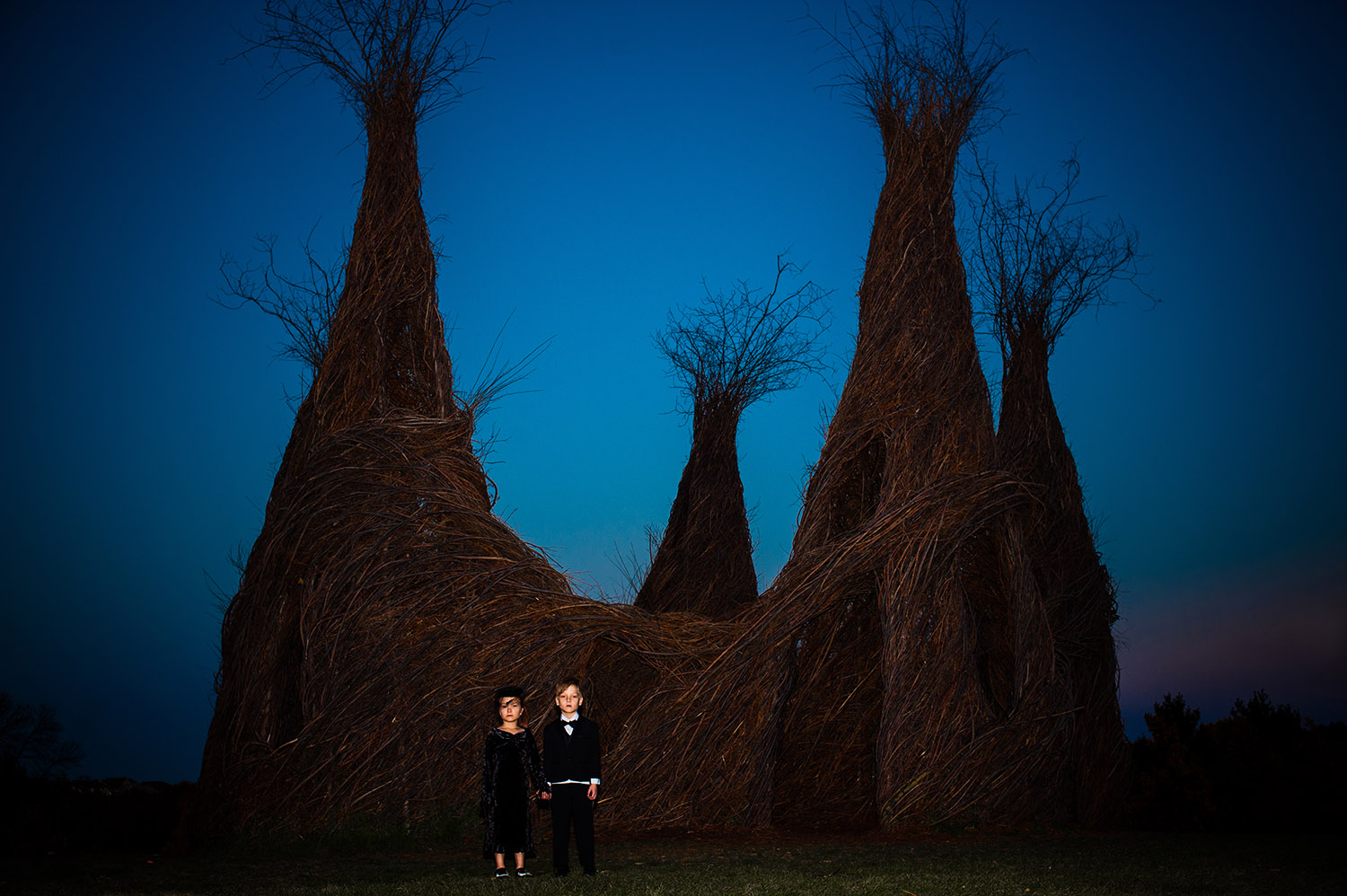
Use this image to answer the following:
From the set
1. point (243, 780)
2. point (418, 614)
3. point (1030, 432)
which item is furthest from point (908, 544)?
point (243, 780)

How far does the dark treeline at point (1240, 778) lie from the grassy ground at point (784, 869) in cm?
305

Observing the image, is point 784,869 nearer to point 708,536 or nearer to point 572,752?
point 572,752

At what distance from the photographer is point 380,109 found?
8117 mm

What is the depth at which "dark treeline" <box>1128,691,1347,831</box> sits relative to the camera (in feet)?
32.0

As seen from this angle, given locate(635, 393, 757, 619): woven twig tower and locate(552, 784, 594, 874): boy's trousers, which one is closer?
locate(552, 784, 594, 874): boy's trousers

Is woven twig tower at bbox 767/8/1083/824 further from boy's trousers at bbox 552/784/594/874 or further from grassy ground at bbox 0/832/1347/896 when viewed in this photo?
boy's trousers at bbox 552/784/594/874

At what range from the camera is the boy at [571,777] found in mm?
5254

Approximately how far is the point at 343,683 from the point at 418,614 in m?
0.66

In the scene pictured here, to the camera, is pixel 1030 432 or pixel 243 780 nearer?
pixel 243 780

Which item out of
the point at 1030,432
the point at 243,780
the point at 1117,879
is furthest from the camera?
the point at 1030,432

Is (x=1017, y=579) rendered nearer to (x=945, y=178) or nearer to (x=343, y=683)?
(x=945, y=178)

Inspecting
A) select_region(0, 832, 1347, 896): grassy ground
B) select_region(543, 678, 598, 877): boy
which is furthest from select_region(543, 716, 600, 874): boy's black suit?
select_region(0, 832, 1347, 896): grassy ground

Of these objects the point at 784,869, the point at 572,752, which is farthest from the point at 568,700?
the point at 784,869

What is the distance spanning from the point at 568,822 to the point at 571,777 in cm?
24
